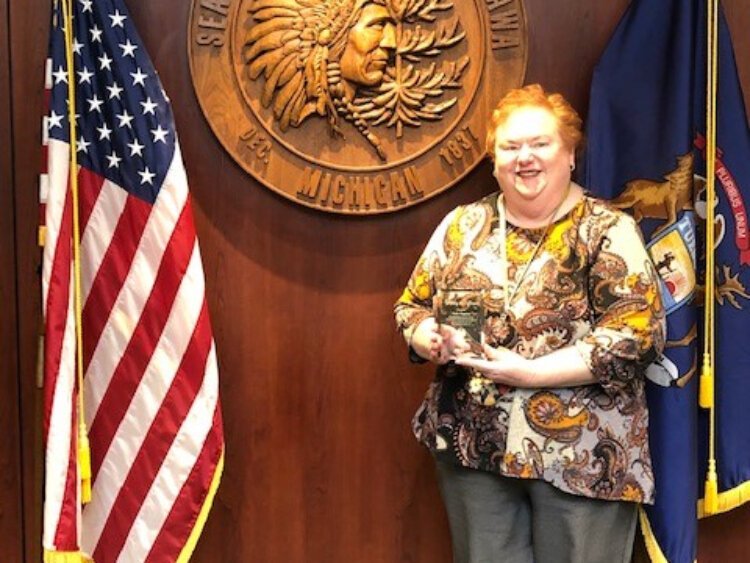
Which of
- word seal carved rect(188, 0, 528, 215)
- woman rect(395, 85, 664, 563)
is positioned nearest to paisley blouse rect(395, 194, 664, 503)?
woman rect(395, 85, 664, 563)

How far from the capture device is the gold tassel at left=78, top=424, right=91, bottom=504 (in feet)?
6.10

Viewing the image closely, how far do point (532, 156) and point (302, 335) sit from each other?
0.77 meters

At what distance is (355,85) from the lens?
2.11m

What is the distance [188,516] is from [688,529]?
3.67 feet

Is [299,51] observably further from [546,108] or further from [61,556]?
[61,556]

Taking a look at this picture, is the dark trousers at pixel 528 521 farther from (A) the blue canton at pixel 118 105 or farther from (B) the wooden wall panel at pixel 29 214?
(B) the wooden wall panel at pixel 29 214

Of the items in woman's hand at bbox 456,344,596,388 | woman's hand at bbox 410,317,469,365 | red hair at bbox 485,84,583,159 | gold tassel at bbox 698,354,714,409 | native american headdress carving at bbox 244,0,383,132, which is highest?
native american headdress carving at bbox 244,0,383,132

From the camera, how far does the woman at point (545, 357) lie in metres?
1.73

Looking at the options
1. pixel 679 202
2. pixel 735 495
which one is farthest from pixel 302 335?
pixel 735 495

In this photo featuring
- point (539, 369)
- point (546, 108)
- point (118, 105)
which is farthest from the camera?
point (118, 105)

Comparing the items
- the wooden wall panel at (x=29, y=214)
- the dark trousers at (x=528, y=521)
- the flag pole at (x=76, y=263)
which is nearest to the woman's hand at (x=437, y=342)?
the dark trousers at (x=528, y=521)

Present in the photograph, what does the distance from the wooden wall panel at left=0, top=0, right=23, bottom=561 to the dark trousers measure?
3.53ft

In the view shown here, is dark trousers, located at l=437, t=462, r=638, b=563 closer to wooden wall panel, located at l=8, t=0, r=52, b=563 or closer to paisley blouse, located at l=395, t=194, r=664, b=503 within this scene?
paisley blouse, located at l=395, t=194, r=664, b=503

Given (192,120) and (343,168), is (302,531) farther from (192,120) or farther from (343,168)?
(192,120)
